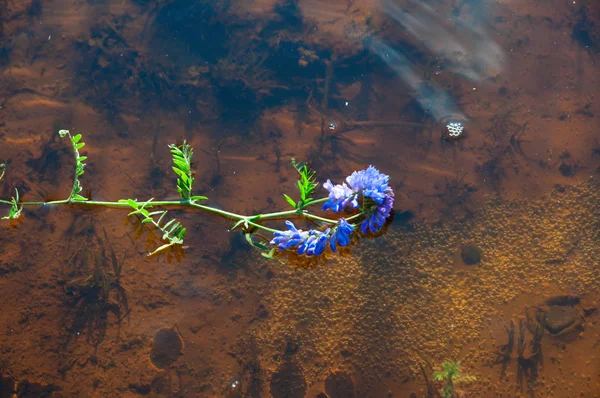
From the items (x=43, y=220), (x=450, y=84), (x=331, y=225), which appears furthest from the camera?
(x=450, y=84)

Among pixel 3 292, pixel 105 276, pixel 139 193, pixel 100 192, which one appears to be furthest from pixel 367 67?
pixel 3 292

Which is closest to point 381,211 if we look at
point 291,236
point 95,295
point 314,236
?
point 314,236

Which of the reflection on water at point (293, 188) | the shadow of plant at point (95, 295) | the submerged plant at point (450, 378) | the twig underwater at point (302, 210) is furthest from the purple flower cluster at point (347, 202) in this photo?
the shadow of plant at point (95, 295)

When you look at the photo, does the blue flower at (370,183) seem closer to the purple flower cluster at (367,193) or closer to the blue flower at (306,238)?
the purple flower cluster at (367,193)

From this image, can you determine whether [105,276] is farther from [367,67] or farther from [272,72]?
[367,67]

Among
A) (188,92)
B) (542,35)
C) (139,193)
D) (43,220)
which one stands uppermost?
(542,35)

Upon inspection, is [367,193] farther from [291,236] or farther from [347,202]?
[291,236]
